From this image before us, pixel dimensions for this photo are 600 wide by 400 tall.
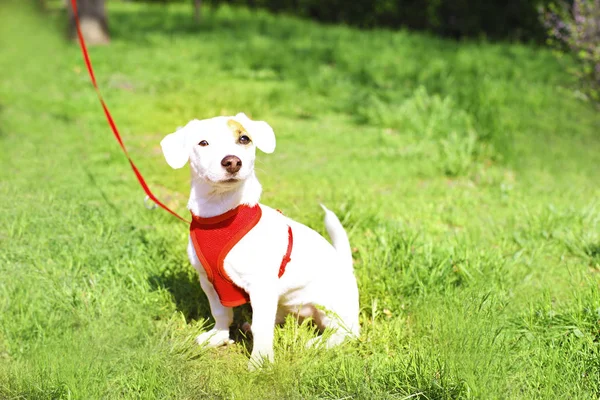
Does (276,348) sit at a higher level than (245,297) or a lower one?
lower

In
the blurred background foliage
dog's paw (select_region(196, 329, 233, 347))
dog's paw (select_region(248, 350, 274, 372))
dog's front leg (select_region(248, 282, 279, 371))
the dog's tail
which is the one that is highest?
the blurred background foliage

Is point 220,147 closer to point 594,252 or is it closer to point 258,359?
point 258,359

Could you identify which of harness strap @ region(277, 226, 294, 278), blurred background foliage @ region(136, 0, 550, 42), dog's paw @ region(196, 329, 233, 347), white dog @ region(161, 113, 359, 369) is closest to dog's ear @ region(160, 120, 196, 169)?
white dog @ region(161, 113, 359, 369)

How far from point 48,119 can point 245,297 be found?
16.0 feet

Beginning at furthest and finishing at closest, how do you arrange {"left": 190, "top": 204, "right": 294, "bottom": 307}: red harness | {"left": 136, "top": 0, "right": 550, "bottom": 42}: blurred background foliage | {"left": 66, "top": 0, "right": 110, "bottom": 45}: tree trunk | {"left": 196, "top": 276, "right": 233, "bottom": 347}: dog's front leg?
{"left": 136, "top": 0, "right": 550, "bottom": 42}: blurred background foliage → {"left": 66, "top": 0, "right": 110, "bottom": 45}: tree trunk → {"left": 196, "top": 276, "right": 233, "bottom": 347}: dog's front leg → {"left": 190, "top": 204, "right": 294, "bottom": 307}: red harness

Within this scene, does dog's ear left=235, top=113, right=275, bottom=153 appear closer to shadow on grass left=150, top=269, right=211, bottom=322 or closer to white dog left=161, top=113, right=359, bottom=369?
white dog left=161, top=113, right=359, bottom=369

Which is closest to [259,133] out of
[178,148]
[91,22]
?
[178,148]

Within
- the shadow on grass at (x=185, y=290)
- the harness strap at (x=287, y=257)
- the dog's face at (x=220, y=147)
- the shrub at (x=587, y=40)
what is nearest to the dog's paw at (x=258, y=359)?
the harness strap at (x=287, y=257)

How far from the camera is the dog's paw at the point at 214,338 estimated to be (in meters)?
3.21

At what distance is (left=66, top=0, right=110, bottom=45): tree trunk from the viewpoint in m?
11.5

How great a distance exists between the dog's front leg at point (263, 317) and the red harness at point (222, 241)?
0.37ft

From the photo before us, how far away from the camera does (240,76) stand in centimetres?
943

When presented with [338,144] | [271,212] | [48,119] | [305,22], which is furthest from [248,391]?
[305,22]

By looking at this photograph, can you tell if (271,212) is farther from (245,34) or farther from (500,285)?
(245,34)
